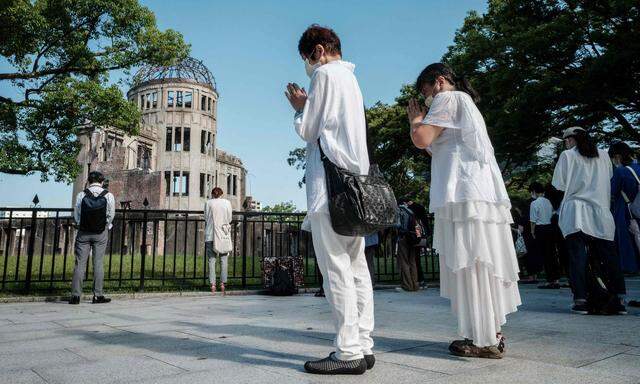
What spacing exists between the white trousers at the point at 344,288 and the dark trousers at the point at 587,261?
11.0 feet

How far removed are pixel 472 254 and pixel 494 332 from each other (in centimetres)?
52

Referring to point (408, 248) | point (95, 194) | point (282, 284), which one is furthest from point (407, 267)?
point (95, 194)

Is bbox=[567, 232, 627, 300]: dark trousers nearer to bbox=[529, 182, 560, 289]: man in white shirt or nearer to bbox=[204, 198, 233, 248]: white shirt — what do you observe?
bbox=[529, 182, 560, 289]: man in white shirt

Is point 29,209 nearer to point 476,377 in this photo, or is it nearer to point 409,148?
point 476,377

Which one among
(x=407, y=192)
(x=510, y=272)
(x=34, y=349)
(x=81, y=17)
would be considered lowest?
(x=34, y=349)

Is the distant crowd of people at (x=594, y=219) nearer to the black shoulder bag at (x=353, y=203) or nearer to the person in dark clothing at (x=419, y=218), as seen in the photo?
the black shoulder bag at (x=353, y=203)

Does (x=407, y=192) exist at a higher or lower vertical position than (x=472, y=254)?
higher

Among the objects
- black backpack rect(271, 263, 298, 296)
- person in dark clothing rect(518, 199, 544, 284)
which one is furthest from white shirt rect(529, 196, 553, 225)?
black backpack rect(271, 263, 298, 296)

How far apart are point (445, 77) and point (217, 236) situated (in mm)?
6424

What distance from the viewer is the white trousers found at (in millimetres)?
2502

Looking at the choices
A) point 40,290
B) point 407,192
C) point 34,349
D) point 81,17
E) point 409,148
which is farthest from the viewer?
point 407,192

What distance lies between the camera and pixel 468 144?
303cm

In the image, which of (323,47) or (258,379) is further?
(323,47)

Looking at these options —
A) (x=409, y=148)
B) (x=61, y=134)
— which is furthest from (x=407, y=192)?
(x=61, y=134)
